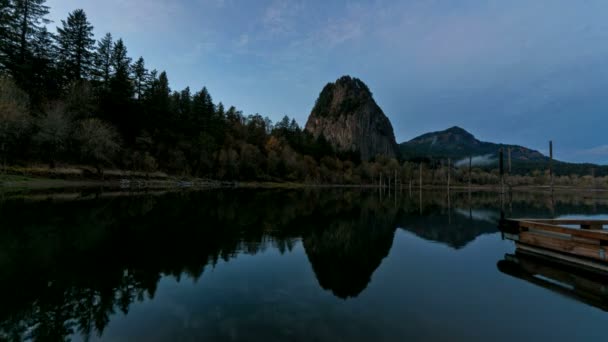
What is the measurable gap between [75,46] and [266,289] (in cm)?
8029

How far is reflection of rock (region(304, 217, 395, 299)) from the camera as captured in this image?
27.3 ft

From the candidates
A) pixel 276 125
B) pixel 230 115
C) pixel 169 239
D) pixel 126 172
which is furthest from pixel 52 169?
pixel 276 125

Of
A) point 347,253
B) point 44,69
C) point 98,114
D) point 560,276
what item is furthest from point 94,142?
point 560,276

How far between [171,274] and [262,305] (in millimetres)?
3383

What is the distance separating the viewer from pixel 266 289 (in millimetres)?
7520

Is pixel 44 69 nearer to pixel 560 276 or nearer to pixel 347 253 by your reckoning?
pixel 347 253

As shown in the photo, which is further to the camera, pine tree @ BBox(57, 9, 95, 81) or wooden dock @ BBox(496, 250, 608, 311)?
pine tree @ BBox(57, 9, 95, 81)

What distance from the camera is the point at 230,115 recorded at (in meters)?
119

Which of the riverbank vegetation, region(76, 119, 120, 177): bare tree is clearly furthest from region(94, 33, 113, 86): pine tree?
region(76, 119, 120, 177): bare tree

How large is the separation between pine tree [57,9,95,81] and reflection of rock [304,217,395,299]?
72.4 metres

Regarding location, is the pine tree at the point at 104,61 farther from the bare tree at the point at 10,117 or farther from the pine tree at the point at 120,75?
the bare tree at the point at 10,117

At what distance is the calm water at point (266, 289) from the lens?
5340 millimetres

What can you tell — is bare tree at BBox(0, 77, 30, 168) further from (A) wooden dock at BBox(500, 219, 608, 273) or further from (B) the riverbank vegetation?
(A) wooden dock at BBox(500, 219, 608, 273)

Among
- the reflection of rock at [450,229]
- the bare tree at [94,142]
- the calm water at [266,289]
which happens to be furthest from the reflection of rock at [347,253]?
the bare tree at [94,142]
